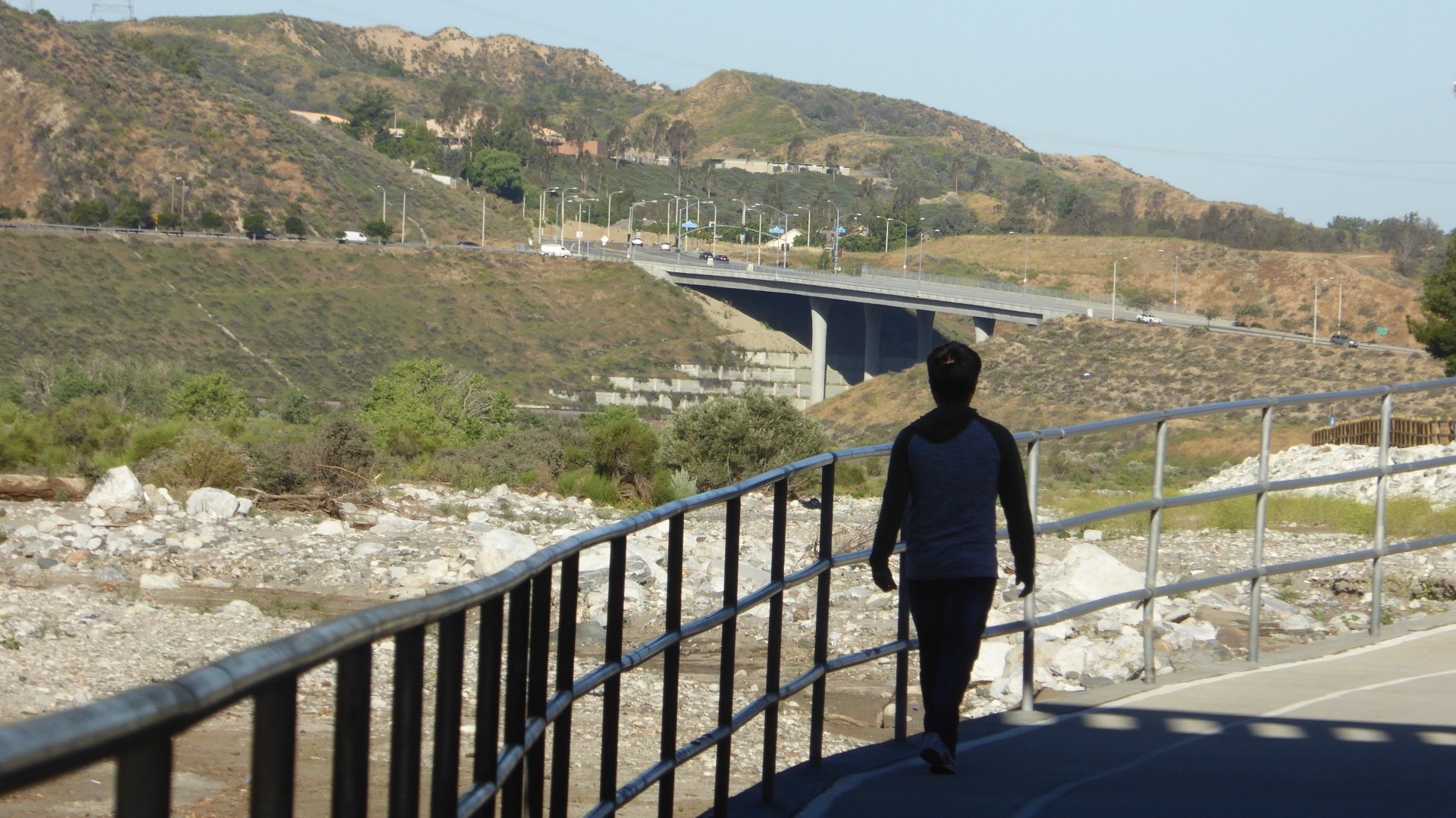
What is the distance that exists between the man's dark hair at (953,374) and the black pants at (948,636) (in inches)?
24.5

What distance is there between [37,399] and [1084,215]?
11192cm

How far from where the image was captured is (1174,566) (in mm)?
13562

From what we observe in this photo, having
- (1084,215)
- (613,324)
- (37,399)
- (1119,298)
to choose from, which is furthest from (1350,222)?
(37,399)

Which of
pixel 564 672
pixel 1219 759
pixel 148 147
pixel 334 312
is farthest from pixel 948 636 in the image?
pixel 148 147

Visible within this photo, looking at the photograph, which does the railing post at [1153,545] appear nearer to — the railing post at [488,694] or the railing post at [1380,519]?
the railing post at [1380,519]

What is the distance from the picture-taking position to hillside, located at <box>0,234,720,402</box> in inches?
2427

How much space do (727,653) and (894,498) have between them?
926 mm

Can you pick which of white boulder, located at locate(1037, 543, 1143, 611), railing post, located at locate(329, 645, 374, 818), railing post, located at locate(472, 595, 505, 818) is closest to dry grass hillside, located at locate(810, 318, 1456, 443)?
white boulder, located at locate(1037, 543, 1143, 611)

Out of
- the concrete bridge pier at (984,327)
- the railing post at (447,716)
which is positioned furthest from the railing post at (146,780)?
the concrete bridge pier at (984,327)

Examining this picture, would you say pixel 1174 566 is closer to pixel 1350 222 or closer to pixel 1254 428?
pixel 1254 428

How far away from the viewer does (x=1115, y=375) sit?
62844mm

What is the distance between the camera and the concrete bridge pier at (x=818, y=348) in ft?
262

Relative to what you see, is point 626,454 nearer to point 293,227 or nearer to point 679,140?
point 293,227

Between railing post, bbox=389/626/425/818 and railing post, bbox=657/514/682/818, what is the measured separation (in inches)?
62.7
